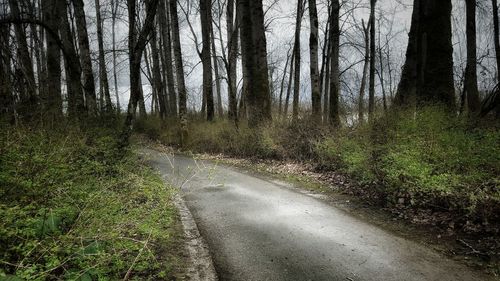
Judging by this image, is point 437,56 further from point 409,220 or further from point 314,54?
point 409,220

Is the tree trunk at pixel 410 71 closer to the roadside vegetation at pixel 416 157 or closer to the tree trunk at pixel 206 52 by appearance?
the roadside vegetation at pixel 416 157

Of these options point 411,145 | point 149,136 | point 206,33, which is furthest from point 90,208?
point 149,136

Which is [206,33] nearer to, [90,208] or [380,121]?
[380,121]

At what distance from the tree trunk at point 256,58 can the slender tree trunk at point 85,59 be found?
19.8 feet

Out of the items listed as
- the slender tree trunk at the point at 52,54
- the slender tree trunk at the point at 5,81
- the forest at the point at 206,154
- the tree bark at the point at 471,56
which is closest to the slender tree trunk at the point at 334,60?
the forest at the point at 206,154

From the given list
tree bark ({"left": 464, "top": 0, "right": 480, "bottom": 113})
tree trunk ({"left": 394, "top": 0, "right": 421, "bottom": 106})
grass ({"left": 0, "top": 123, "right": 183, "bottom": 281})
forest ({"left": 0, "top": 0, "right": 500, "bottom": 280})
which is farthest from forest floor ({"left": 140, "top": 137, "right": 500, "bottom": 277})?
tree bark ({"left": 464, "top": 0, "right": 480, "bottom": 113})

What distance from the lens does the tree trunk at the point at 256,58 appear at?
46.5ft

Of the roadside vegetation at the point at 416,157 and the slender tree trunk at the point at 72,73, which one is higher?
the slender tree trunk at the point at 72,73

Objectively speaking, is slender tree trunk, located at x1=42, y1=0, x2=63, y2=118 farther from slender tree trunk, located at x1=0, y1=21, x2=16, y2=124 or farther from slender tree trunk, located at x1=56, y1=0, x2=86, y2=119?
slender tree trunk, located at x1=0, y1=21, x2=16, y2=124

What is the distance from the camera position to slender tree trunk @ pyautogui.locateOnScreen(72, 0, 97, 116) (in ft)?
38.0

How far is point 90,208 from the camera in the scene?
4.07 m

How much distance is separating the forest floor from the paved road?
10.3 inches

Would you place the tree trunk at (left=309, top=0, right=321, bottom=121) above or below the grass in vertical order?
above

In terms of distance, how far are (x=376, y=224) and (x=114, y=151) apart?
6069mm
